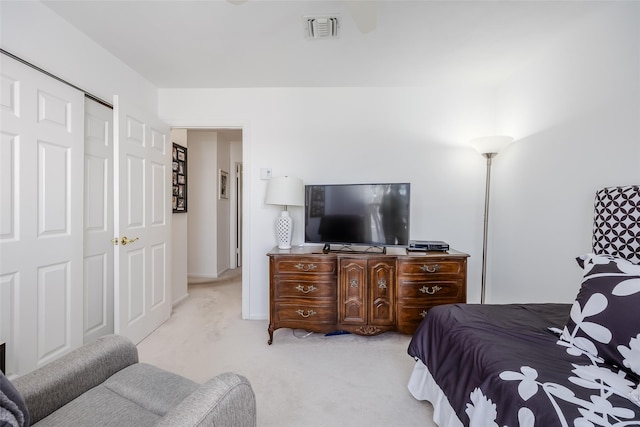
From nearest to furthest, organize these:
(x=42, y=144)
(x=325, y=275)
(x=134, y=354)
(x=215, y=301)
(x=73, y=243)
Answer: (x=134, y=354) → (x=42, y=144) → (x=73, y=243) → (x=325, y=275) → (x=215, y=301)

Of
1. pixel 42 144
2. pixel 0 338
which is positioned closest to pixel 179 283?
pixel 0 338

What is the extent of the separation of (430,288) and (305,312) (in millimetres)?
1069

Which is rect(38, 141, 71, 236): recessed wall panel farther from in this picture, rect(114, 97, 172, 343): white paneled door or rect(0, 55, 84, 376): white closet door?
rect(114, 97, 172, 343): white paneled door

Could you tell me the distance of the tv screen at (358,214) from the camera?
2297 mm

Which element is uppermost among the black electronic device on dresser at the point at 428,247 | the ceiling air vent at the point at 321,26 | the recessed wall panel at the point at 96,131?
the ceiling air vent at the point at 321,26

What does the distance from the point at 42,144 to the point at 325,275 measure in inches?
83.0

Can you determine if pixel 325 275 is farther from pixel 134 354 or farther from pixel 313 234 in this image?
pixel 134 354

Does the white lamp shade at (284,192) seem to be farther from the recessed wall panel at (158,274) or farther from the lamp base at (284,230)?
the recessed wall panel at (158,274)

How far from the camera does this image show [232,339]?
7.72 feet

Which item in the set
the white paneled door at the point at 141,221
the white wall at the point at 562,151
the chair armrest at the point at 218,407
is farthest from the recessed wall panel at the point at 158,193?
the white wall at the point at 562,151

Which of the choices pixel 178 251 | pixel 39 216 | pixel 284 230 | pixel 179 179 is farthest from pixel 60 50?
pixel 178 251

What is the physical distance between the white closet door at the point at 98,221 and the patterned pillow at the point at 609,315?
3.00 meters

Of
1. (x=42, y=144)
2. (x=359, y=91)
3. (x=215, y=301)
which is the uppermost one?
(x=359, y=91)

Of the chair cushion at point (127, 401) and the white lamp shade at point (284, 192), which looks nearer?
the chair cushion at point (127, 401)
